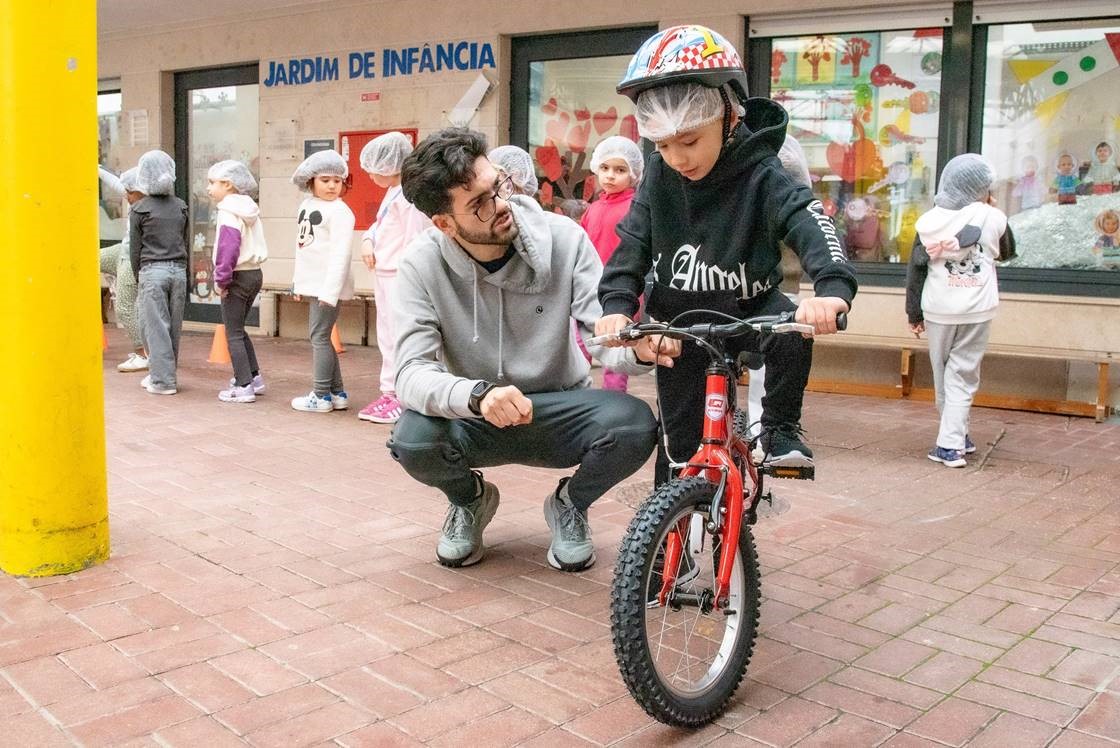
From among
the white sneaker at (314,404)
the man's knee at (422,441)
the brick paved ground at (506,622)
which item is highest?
the man's knee at (422,441)

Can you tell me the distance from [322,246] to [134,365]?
2.80 m

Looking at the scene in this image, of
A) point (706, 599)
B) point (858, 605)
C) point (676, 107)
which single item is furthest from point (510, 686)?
point (676, 107)

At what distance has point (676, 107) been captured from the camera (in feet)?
9.73

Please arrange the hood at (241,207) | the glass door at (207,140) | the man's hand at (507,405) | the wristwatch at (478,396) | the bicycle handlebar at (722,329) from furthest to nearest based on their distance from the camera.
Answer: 1. the glass door at (207,140)
2. the hood at (241,207)
3. the wristwatch at (478,396)
4. the man's hand at (507,405)
5. the bicycle handlebar at (722,329)

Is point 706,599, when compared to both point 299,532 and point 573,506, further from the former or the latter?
point 299,532

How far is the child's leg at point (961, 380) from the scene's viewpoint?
6312 millimetres

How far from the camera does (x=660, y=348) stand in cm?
300

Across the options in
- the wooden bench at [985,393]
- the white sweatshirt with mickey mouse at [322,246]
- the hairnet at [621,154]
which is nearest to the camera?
the hairnet at [621,154]

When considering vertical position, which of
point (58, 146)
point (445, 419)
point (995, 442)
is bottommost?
point (995, 442)

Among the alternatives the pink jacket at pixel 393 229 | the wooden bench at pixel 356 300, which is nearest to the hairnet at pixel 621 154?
the pink jacket at pixel 393 229

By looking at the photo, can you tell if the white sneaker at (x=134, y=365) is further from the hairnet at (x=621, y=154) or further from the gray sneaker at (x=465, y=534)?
the gray sneaker at (x=465, y=534)

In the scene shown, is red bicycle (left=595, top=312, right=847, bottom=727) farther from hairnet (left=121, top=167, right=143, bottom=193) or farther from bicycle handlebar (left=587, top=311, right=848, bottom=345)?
hairnet (left=121, top=167, right=143, bottom=193)

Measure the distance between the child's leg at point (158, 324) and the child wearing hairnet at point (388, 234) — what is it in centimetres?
193

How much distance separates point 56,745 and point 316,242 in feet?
17.5
